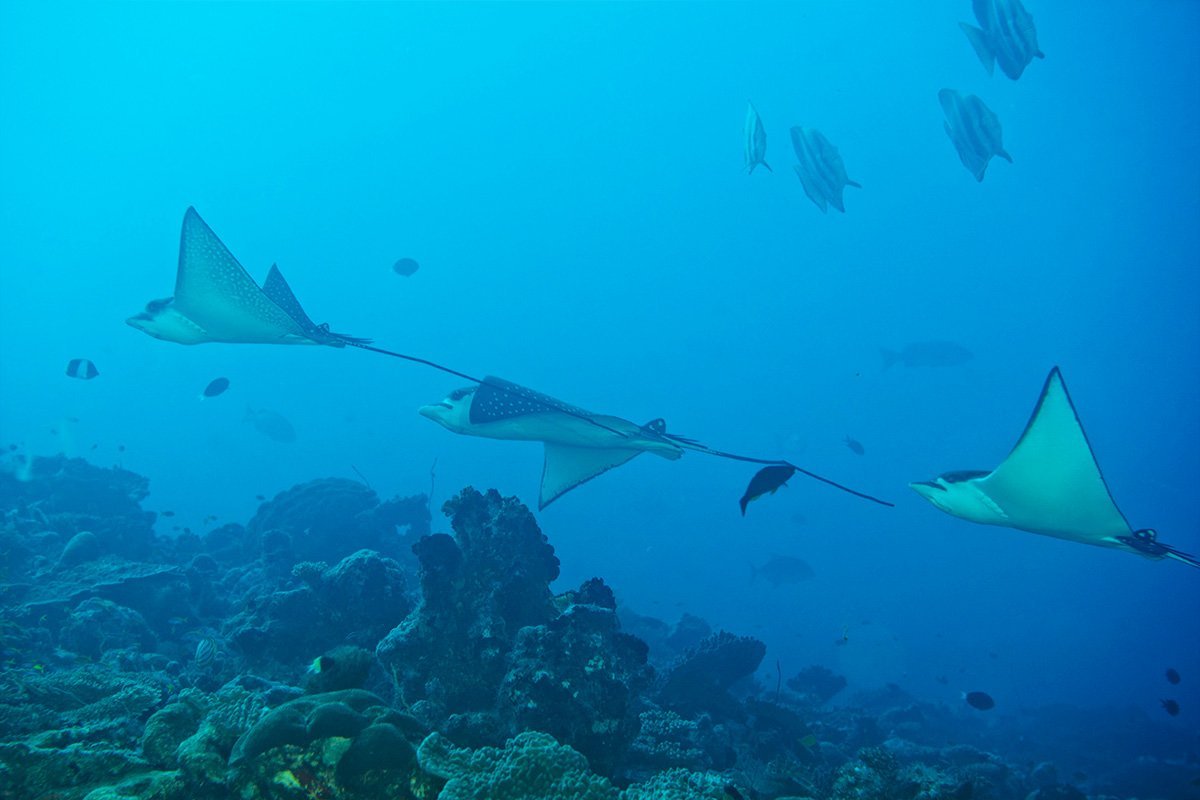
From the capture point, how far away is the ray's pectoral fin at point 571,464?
7.79m

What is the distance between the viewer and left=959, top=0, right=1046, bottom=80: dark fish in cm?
701

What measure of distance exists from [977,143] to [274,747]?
9553 millimetres

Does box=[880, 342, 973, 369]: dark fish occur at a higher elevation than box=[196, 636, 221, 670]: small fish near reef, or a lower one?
higher

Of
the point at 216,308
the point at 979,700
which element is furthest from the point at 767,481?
the point at 979,700

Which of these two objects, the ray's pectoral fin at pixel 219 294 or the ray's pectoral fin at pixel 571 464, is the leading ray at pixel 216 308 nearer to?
the ray's pectoral fin at pixel 219 294

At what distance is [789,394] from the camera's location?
84.2 m

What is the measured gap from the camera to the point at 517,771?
287 centimetres

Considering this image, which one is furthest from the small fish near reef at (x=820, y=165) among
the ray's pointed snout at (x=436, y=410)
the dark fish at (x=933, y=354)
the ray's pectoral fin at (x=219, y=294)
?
the dark fish at (x=933, y=354)

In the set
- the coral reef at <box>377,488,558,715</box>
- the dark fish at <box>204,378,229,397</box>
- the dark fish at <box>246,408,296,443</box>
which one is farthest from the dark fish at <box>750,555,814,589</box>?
the dark fish at <box>246,408,296,443</box>

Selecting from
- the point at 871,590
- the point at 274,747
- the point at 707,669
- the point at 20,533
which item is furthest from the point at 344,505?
the point at 871,590

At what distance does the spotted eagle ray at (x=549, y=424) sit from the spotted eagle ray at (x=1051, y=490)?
255cm

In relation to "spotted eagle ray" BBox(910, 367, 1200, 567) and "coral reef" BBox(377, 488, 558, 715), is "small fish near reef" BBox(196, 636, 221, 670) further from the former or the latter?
"spotted eagle ray" BBox(910, 367, 1200, 567)

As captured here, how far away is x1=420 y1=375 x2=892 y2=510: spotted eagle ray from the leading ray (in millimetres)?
1730

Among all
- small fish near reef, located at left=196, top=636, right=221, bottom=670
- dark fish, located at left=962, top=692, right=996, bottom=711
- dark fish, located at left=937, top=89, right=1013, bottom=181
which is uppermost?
dark fish, located at left=937, top=89, right=1013, bottom=181
